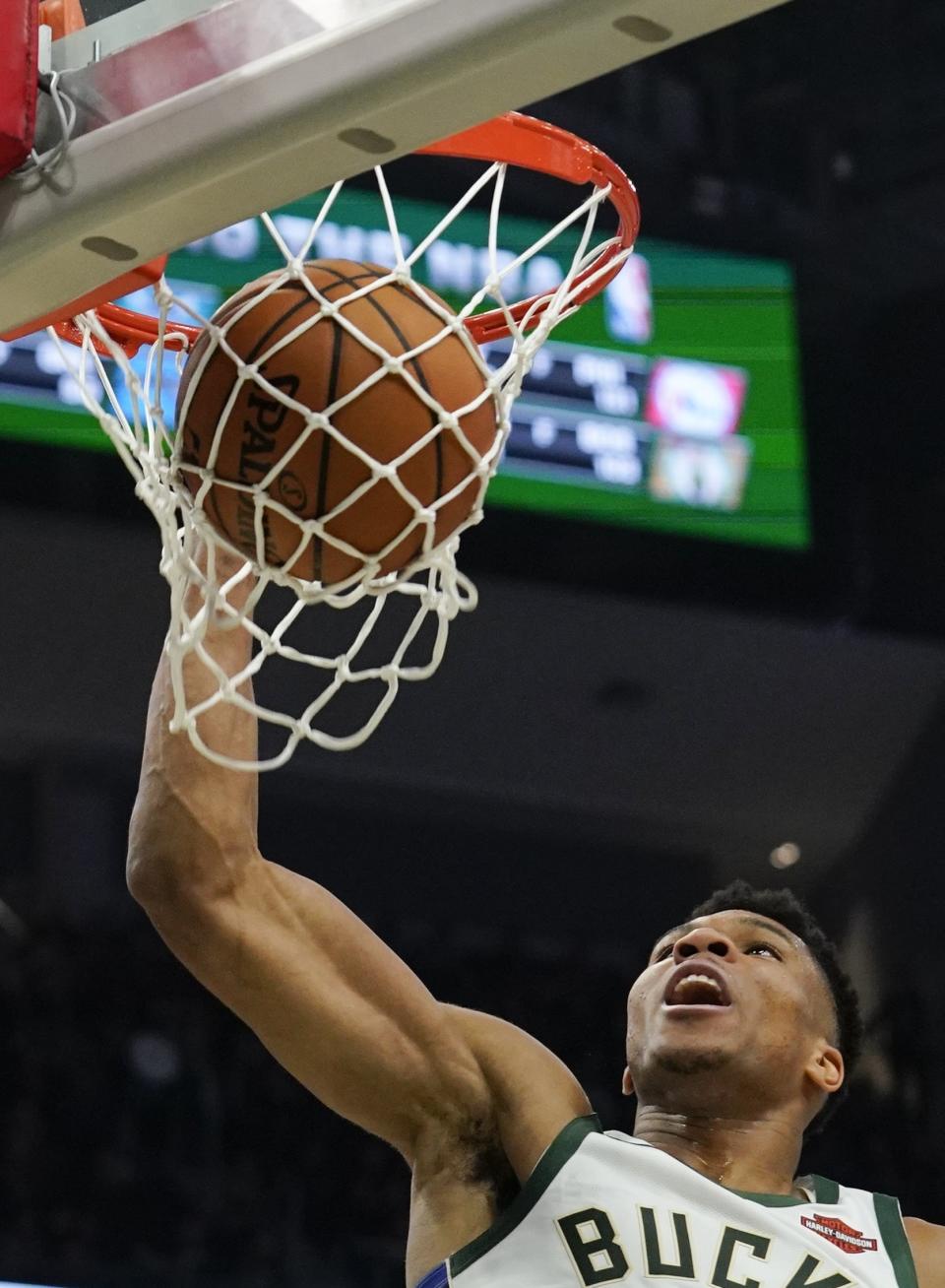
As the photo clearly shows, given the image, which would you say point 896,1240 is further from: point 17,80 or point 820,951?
point 17,80

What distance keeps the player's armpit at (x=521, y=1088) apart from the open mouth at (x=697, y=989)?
18 centimetres

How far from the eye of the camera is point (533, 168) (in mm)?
2227

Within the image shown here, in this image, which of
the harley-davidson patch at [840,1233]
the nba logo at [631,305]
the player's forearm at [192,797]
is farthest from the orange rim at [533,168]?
the nba logo at [631,305]

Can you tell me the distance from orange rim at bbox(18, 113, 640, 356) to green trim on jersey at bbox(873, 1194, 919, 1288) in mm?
1195

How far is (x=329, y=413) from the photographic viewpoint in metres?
1.88

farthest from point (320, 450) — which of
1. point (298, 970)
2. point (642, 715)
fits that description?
point (642, 715)

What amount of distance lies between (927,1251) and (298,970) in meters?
0.87

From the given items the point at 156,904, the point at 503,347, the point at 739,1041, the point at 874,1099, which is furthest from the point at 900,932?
the point at 156,904

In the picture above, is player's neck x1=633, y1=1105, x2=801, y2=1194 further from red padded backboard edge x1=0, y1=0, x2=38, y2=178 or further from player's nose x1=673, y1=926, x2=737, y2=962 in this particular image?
red padded backboard edge x1=0, y1=0, x2=38, y2=178

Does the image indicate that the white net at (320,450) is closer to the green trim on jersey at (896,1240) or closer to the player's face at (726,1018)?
the player's face at (726,1018)

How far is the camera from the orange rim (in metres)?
2.13

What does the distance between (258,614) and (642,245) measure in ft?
6.28

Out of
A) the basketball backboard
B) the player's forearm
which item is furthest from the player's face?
the basketball backboard

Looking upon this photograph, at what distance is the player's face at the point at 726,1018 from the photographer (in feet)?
8.43
